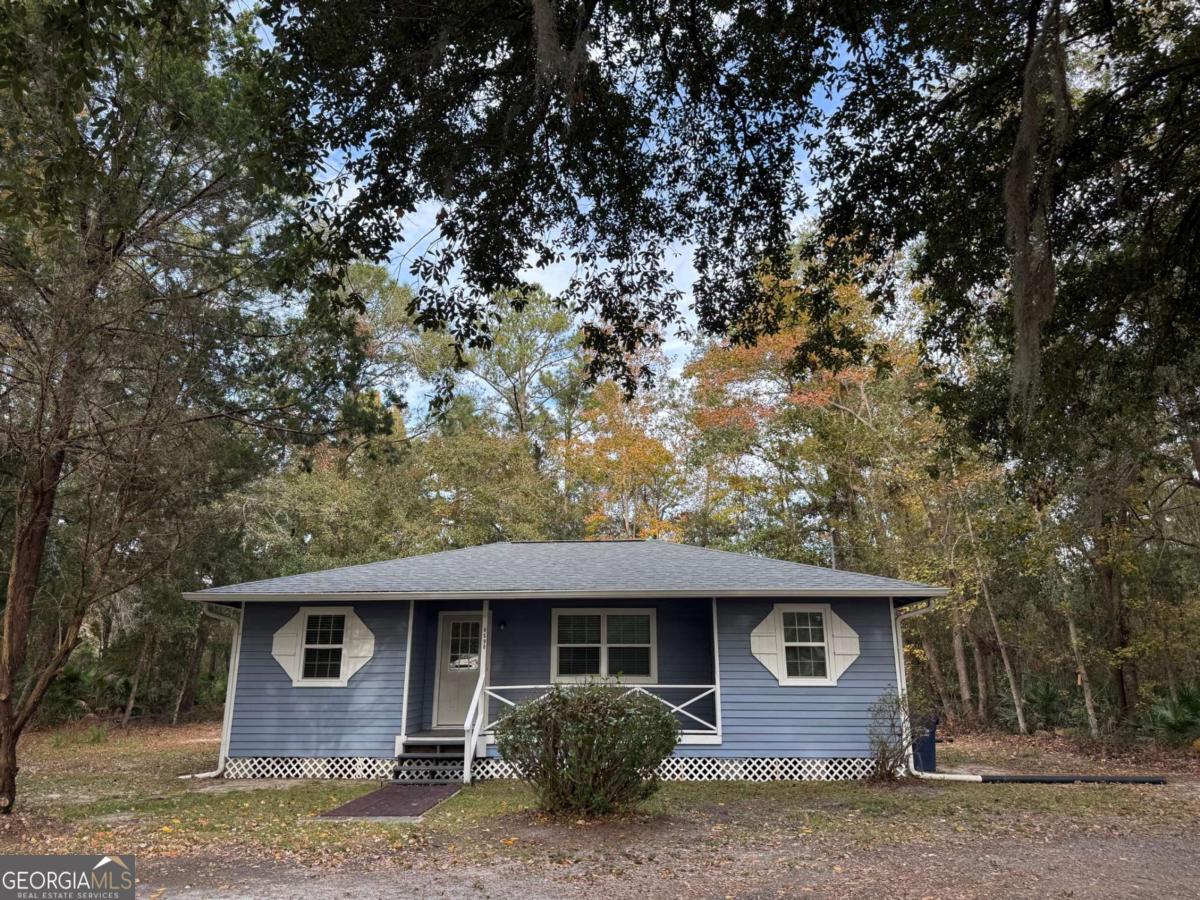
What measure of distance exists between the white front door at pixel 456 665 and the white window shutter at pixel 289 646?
199 centimetres

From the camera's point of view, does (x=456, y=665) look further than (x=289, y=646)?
Yes

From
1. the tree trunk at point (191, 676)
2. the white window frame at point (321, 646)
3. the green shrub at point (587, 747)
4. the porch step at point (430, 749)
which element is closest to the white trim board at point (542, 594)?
the white window frame at point (321, 646)

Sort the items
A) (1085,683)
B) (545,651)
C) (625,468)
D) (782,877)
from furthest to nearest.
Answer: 1. (625,468)
2. (1085,683)
3. (545,651)
4. (782,877)

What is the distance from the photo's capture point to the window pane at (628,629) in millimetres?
11312

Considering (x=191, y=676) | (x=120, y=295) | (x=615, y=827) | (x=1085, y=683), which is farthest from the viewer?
(x=191, y=676)

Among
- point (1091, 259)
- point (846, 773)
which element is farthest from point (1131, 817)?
point (1091, 259)

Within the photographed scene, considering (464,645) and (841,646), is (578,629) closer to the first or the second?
(464,645)

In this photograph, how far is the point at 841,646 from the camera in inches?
406

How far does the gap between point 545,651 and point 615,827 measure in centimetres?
469

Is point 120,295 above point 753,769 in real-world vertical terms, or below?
above

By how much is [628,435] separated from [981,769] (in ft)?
42.7

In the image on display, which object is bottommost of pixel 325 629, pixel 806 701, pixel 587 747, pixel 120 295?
pixel 587 747

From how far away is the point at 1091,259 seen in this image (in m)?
7.50

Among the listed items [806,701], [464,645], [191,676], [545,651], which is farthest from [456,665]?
[191,676]
